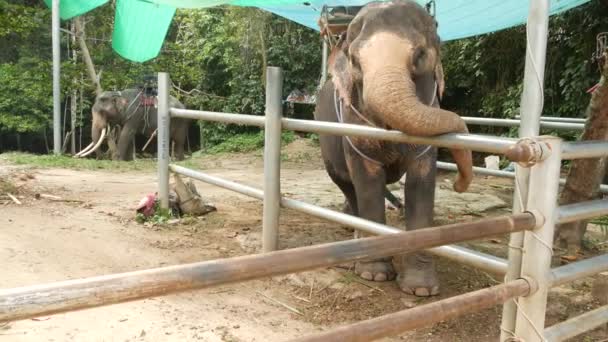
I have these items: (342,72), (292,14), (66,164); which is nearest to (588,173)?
(342,72)

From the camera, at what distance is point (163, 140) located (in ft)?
15.5

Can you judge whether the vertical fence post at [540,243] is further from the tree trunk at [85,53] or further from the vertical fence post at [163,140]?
the tree trunk at [85,53]

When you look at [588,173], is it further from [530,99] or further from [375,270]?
[530,99]

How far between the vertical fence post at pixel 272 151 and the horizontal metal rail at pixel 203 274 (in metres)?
2.08

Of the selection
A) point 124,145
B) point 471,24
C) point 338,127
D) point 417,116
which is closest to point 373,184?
point 338,127

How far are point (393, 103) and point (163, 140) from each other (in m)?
2.75

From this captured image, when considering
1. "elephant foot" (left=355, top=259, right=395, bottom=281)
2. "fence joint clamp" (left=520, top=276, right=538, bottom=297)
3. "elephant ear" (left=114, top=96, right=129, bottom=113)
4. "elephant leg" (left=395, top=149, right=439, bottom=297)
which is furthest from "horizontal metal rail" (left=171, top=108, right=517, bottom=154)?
"elephant ear" (left=114, top=96, right=129, bottom=113)

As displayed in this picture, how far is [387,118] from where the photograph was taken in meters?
2.39

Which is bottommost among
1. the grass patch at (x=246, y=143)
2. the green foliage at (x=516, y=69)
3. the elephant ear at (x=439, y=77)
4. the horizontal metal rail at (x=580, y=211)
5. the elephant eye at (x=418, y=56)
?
the grass patch at (x=246, y=143)

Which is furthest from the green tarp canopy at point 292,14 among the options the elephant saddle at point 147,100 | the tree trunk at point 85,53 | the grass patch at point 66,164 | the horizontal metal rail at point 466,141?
the elephant saddle at point 147,100

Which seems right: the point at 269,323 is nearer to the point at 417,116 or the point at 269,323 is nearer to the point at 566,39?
the point at 417,116

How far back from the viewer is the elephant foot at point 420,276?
3.17 metres

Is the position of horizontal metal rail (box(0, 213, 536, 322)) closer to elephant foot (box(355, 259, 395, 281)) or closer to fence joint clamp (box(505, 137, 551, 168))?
fence joint clamp (box(505, 137, 551, 168))

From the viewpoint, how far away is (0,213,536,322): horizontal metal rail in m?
0.97
